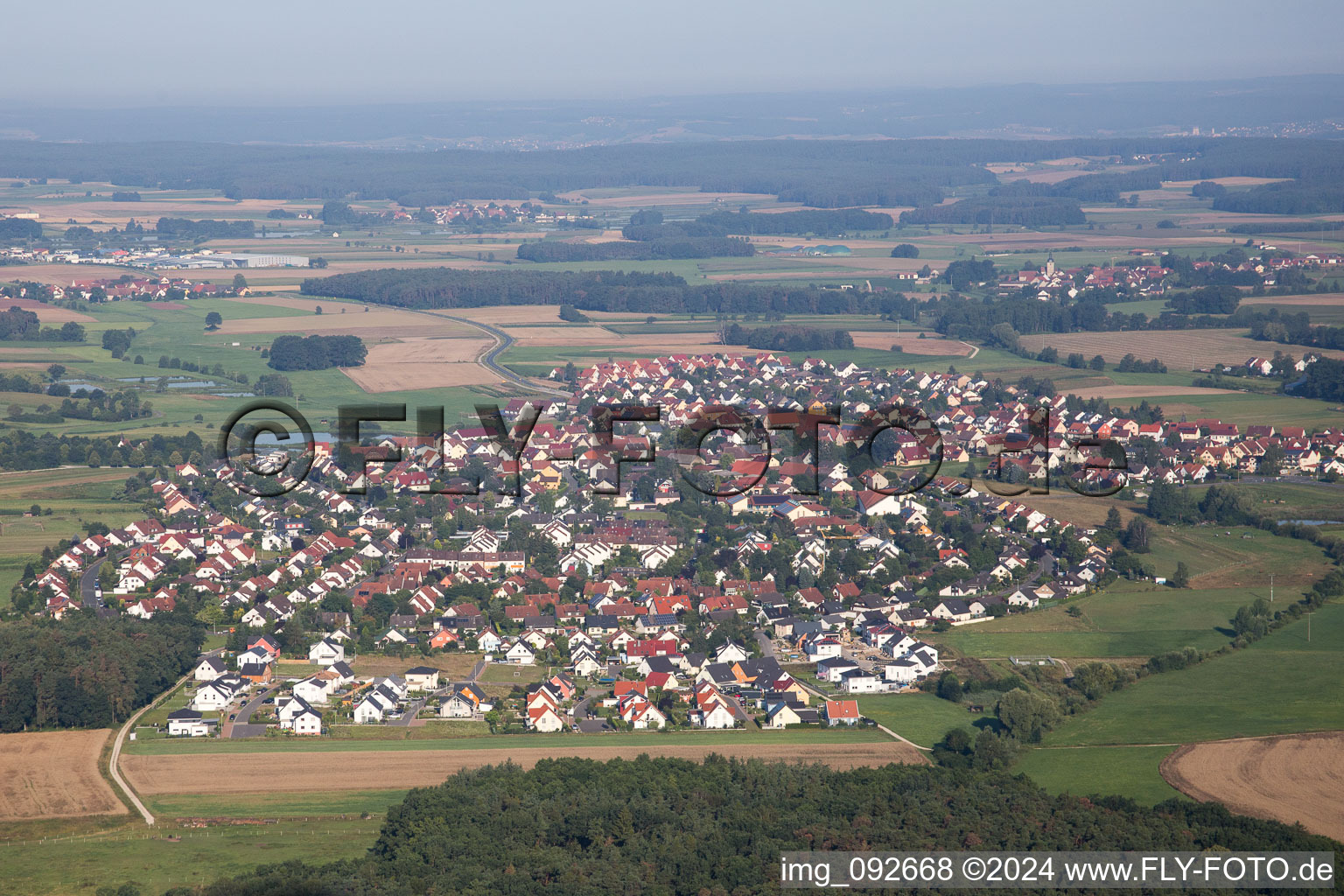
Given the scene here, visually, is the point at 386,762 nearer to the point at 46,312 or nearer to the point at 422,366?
the point at 422,366

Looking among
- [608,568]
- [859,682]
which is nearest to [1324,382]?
[608,568]

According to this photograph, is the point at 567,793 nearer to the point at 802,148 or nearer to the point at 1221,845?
the point at 1221,845

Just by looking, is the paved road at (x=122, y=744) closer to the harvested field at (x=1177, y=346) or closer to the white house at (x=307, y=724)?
the white house at (x=307, y=724)

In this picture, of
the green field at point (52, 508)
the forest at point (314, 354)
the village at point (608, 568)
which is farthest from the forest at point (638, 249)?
the green field at point (52, 508)

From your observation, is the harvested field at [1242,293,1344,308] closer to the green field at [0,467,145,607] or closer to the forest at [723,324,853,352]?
the forest at [723,324,853,352]

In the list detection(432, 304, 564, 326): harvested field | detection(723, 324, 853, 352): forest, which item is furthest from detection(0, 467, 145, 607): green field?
detection(432, 304, 564, 326): harvested field

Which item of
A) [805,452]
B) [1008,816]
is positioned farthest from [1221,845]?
[805,452]
